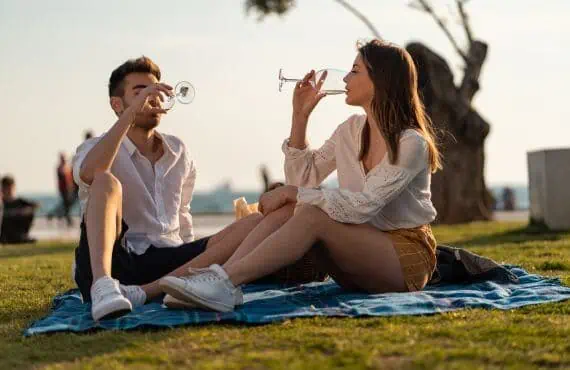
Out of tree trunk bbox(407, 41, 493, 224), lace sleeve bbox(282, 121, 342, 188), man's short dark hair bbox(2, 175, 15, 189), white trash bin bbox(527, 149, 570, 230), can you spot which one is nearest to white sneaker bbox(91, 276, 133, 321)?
lace sleeve bbox(282, 121, 342, 188)

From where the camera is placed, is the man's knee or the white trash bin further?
the white trash bin

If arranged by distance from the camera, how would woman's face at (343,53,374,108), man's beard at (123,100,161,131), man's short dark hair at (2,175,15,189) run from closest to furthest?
woman's face at (343,53,374,108), man's beard at (123,100,161,131), man's short dark hair at (2,175,15,189)

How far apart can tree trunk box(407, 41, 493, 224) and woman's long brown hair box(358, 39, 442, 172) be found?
12.3 meters

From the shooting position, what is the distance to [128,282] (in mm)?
5703

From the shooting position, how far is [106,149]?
210 inches

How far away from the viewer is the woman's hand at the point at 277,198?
5.49 metres

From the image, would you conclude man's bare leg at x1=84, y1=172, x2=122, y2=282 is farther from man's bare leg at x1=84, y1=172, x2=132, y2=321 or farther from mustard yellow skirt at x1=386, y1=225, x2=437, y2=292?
mustard yellow skirt at x1=386, y1=225, x2=437, y2=292

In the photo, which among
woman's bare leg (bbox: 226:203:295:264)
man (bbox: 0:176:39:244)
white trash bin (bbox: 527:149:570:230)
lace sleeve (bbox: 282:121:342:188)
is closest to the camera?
woman's bare leg (bbox: 226:203:295:264)

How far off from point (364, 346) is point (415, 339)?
27cm

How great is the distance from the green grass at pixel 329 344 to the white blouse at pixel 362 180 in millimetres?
609

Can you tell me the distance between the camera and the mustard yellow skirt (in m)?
5.37

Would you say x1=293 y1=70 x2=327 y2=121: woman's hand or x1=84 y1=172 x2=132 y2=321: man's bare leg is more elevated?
x1=293 y1=70 x2=327 y2=121: woman's hand

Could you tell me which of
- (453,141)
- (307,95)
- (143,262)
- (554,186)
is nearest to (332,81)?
(307,95)

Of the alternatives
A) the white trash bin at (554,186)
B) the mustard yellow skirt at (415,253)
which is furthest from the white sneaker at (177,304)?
the white trash bin at (554,186)
